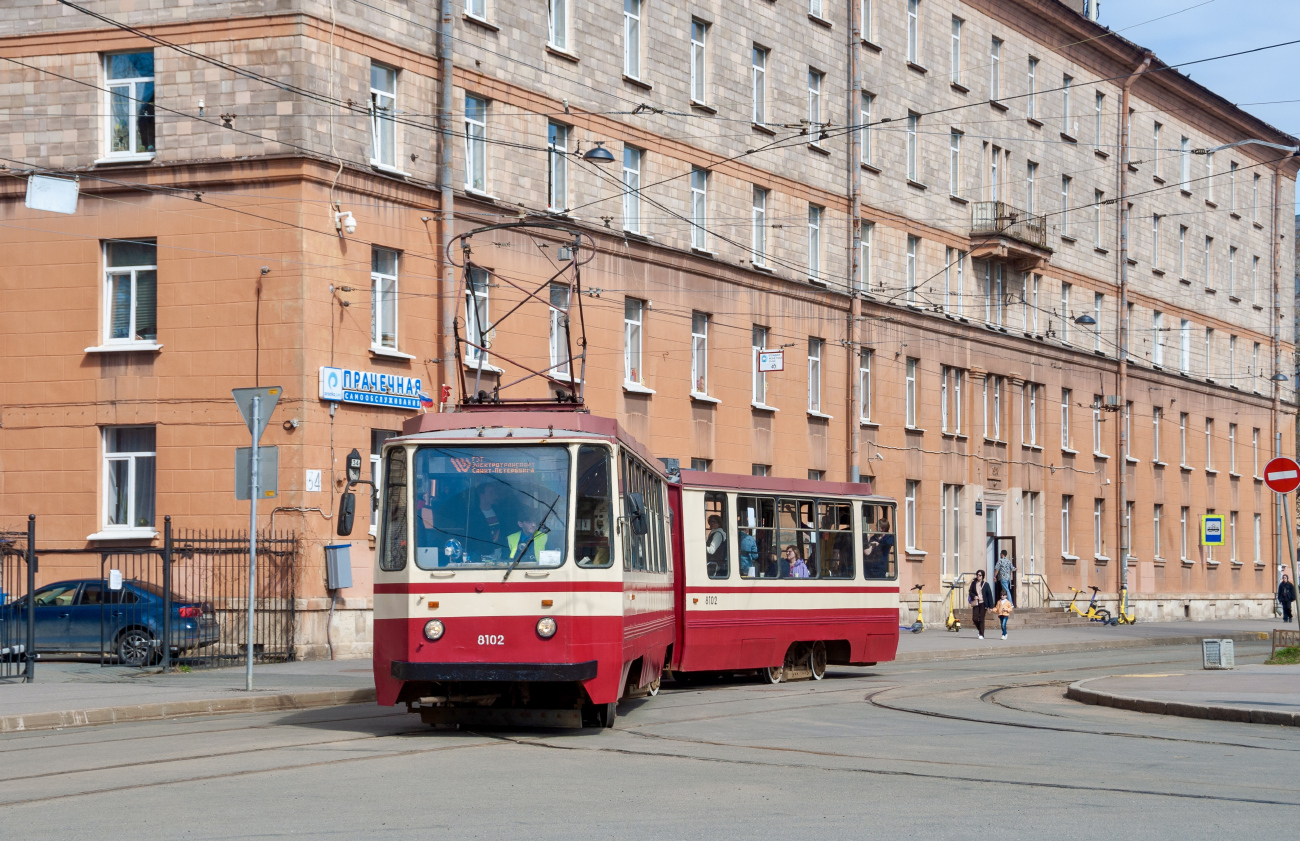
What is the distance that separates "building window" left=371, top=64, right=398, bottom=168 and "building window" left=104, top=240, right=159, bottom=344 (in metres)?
4.02

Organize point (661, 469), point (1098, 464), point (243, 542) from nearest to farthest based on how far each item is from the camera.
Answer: point (661, 469), point (243, 542), point (1098, 464)

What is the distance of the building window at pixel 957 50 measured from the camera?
1806 inches

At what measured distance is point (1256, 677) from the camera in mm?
21953

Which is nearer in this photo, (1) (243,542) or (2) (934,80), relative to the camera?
(1) (243,542)

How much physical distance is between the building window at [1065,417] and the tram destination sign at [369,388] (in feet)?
93.7

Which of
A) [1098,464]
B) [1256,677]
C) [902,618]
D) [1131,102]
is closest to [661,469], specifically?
[1256,677]

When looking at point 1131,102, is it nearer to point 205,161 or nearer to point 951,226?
point 951,226

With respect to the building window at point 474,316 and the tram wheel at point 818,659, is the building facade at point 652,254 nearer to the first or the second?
the building window at point 474,316

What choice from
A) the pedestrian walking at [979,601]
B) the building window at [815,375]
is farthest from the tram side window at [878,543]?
the building window at [815,375]

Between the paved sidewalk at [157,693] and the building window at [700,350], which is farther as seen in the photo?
the building window at [700,350]

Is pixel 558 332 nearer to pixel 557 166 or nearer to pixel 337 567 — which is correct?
pixel 557 166

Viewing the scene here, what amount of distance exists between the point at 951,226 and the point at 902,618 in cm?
1124

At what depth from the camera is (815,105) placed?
4003 cm

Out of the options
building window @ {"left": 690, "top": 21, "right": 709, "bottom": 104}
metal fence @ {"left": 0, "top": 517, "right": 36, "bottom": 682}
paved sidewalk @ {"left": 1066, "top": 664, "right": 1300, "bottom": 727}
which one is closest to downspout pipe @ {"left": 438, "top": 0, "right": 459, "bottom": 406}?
metal fence @ {"left": 0, "top": 517, "right": 36, "bottom": 682}
